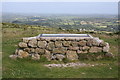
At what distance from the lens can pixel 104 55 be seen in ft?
54.0

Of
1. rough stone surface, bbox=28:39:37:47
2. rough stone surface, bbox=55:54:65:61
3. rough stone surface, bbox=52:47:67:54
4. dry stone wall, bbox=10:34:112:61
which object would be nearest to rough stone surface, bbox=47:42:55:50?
dry stone wall, bbox=10:34:112:61

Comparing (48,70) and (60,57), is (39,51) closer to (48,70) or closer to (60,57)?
(60,57)

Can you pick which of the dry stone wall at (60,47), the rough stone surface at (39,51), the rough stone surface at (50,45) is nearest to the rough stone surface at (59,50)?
the dry stone wall at (60,47)

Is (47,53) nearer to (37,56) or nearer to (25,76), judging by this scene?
(37,56)

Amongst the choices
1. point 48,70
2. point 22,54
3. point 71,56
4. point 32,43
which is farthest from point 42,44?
point 48,70

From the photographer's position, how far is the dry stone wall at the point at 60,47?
16.2 meters

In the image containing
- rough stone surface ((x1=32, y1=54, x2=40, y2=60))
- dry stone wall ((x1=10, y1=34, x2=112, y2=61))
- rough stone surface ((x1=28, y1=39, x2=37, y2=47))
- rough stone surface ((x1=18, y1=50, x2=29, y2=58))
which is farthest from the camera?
rough stone surface ((x1=28, y1=39, x2=37, y2=47))

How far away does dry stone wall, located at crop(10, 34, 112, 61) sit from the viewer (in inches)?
639

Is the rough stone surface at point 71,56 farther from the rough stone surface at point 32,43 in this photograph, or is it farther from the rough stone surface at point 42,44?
the rough stone surface at point 32,43

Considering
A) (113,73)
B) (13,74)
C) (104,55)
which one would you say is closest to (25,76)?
(13,74)

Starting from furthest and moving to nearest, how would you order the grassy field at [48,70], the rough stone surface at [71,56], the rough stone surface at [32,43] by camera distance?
the rough stone surface at [32,43] < the rough stone surface at [71,56] < the grassy field at [48,70]

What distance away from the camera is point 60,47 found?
16.6 metres

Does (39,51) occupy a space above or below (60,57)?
above

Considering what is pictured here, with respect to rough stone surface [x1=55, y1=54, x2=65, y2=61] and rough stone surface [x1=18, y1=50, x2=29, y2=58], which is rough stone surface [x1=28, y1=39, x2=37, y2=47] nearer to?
rough stone surface [x1=18, y1=50, x2=29, y2=58]
